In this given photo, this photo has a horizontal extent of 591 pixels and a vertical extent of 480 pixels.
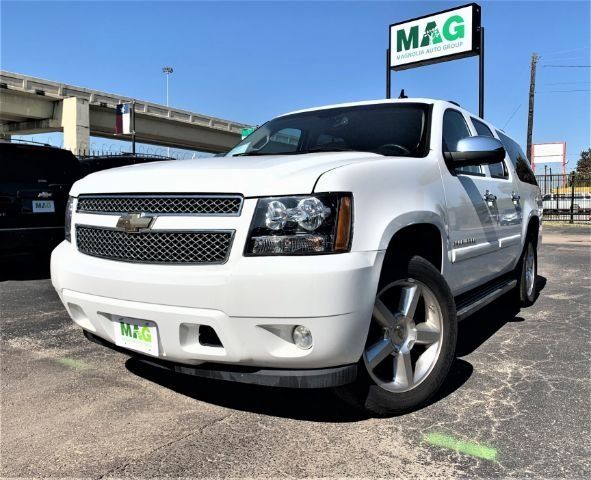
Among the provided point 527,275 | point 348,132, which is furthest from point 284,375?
point 527,275

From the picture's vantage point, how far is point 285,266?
239 centimetres

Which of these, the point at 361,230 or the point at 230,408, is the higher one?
the point at 361,230

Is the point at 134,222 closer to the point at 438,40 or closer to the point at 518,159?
the point at 518,159

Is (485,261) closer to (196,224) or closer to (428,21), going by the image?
(196,224)

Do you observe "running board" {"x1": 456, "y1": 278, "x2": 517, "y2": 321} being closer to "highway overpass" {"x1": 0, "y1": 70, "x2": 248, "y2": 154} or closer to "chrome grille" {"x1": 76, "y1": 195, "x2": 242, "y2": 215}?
"chrome grille" {"x1": 76, "y1": 195, "x2": 242, "y2": 215}

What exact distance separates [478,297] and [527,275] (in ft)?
6.80

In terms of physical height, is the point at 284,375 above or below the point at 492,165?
below

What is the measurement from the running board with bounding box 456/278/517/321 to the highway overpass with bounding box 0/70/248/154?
35.0m

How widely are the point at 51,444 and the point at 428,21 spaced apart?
15.4 meters

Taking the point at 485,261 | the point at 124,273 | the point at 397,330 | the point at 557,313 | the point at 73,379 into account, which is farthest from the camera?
the point at 557,313

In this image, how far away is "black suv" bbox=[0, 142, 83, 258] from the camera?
20.7 ft

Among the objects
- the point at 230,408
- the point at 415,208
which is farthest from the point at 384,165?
the point at 230,408

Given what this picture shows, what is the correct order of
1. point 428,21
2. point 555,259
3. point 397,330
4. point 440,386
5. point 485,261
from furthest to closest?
point 428,21 < point 555,259 < point 485,261 < point 440,386 < point 397,330

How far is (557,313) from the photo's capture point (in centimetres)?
552
